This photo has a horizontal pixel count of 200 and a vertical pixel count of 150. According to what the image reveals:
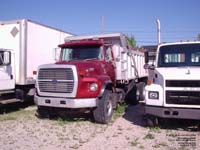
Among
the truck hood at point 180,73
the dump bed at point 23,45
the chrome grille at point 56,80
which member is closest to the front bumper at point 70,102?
the chrome grille at point 56,80

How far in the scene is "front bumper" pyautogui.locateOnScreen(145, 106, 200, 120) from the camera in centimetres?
770

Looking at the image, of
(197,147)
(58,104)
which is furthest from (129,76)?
(197,147)

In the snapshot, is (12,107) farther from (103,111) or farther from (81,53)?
(103,111)

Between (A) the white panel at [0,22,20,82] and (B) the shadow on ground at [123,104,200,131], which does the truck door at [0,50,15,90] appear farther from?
(B) the shadow on ground at [123,104,200,131]

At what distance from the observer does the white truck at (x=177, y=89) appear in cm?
780

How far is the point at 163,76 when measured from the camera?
8.17 meters

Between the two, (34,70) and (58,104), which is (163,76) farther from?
(34,70)

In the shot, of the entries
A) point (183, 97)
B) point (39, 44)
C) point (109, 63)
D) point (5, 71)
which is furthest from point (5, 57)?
point (183, 97)

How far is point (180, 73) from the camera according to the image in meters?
8.09

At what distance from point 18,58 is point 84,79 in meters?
3.79

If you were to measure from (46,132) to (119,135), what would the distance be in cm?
199

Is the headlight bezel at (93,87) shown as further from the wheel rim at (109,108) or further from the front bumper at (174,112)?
the front bumper at (174,112)

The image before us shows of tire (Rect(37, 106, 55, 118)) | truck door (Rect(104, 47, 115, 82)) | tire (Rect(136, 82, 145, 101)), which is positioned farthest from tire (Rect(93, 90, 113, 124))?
tire (Rect(136, 82, 145, 101))

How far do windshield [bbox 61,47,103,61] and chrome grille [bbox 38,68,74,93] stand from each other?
147cm
